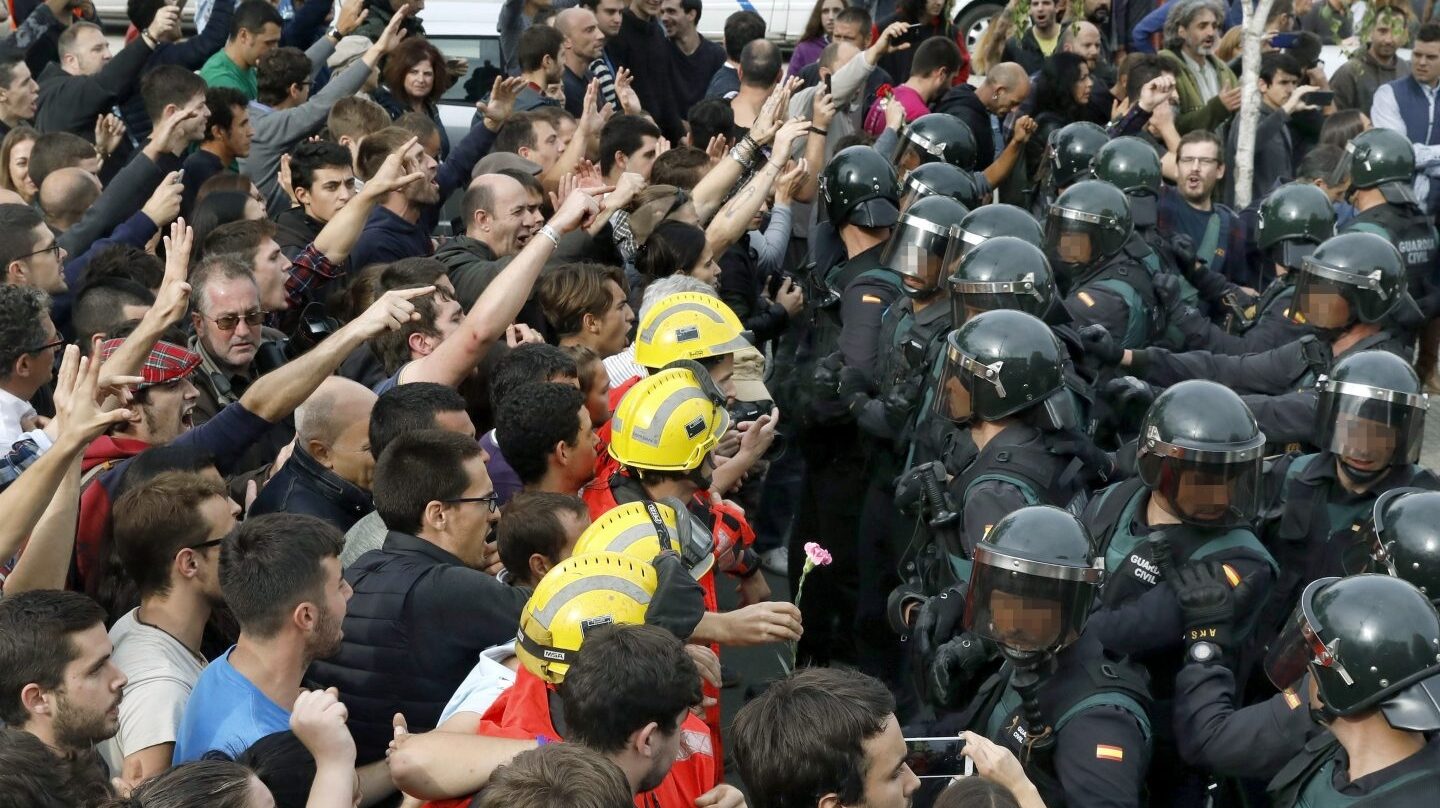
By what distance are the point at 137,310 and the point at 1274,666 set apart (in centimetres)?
434

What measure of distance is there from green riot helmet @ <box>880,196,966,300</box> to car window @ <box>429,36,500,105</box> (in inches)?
261

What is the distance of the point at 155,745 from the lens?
4043 mm

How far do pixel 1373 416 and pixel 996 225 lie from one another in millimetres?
2078

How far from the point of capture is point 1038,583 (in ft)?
13.6

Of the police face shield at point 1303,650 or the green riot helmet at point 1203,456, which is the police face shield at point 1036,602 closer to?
the police face shield at point 1303,650

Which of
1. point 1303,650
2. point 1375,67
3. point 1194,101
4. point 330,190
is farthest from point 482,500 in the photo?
point 1375,67

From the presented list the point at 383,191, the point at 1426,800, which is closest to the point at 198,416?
the point at 383,191

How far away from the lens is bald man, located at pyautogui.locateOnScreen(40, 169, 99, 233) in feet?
24.7

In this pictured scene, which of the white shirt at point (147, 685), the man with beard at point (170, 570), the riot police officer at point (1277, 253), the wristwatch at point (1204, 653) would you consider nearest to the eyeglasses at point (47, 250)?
the man with beard at point (170, 570)

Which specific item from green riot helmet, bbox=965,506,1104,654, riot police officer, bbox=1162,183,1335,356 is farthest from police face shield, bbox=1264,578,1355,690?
riot police officer, bbox=1162,183,1335,356

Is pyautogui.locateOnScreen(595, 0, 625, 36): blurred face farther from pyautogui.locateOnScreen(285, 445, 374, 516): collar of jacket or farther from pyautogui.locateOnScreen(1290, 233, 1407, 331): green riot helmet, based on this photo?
pyautogui.locateOnScreen(285, 445, 374, 516): collar of jacket

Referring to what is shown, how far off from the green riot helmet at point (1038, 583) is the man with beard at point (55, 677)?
2221mm

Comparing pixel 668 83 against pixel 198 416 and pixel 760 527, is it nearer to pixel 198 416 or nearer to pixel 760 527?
pixel 760 527

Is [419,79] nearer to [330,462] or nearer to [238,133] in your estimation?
[238,133]
